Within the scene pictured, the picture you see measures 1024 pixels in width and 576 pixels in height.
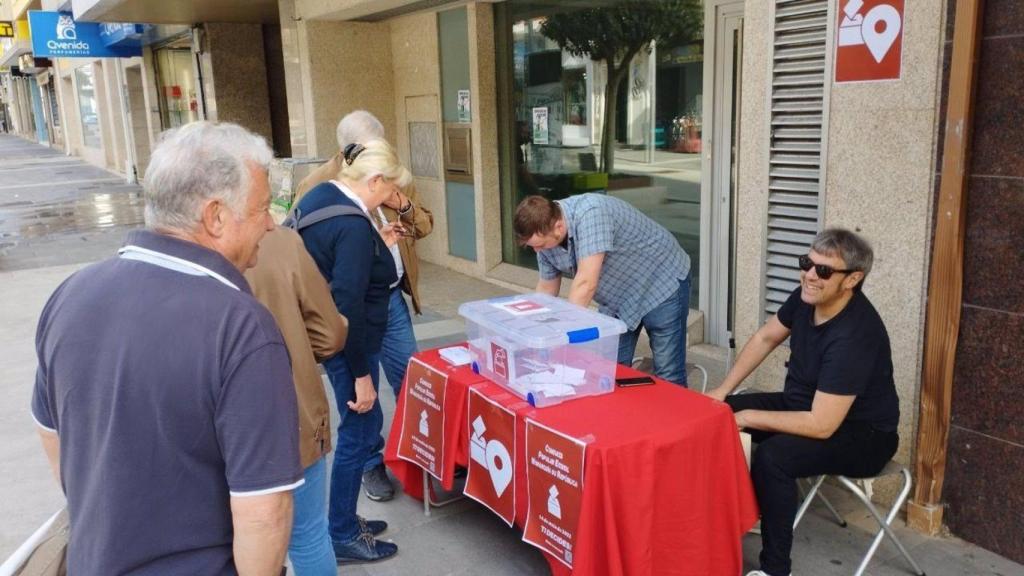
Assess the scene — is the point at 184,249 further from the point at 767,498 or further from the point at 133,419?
the point at 767,498

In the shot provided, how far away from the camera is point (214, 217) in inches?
63.7

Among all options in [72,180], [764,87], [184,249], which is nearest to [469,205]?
[764,87]

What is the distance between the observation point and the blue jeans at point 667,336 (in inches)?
157

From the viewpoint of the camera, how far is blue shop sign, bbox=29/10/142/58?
51.8 feet

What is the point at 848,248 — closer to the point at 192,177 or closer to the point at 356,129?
the point at 192,177

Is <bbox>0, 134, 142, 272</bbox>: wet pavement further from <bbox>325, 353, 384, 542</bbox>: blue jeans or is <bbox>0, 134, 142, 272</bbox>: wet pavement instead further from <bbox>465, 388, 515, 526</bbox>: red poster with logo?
<bbox>465, 388, 515, 526</bbox>: red poster with logo

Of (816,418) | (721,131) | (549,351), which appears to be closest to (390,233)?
(549,351)

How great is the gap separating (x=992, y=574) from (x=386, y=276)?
2.59 meters

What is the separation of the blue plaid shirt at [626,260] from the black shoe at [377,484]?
1246 mm

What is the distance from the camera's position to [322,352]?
2.63 metres

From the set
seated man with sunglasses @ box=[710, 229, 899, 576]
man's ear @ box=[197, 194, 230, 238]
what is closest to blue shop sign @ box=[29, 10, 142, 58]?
seated man with sunglasses @ box=[710, 229, 899, 576]

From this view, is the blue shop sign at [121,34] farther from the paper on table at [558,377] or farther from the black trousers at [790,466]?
the black trousers at [790,466]

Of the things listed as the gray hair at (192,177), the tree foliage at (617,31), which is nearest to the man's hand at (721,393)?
the gray hair at (192,177)

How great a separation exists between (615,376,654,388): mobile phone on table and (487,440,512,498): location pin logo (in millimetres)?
516
